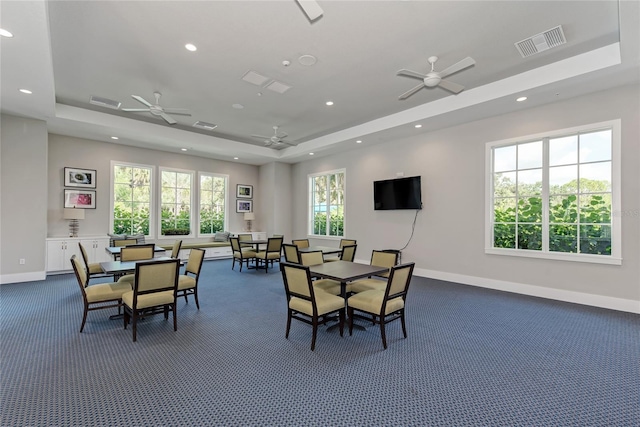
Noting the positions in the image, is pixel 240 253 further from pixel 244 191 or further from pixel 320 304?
pixel 320 304

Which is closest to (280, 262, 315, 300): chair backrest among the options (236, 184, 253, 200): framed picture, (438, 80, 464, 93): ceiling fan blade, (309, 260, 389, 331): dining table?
(309, 260, 389, 331): dining table

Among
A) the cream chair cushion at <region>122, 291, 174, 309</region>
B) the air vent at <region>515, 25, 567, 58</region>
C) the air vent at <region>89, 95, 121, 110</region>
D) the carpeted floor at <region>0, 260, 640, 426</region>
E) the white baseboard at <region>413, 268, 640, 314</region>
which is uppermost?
the air vent at <region>515, 25, 567, 58</region>

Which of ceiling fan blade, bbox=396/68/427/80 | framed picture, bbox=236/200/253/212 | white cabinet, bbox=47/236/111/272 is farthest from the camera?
framed picture, bbox=236/200/253/212

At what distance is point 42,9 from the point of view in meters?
2.85

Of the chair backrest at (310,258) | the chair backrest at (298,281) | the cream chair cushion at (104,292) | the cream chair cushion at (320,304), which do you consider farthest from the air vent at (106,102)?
the cream chair cushion at (320,304)

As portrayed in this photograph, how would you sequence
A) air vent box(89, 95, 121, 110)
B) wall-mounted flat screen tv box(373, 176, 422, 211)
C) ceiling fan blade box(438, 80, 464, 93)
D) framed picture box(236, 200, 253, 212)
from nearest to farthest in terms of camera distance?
ceiling fan blade box(438, 80, 464, 93), air vent box(89, 95, 121, 110), wall-mounted flat screen tv box(373, 176, 422, 211), framed picture box(236, 200, 253, 212)

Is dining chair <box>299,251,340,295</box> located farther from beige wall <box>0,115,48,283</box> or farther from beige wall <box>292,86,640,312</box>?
beige wall <box>0,115,48,283</box>

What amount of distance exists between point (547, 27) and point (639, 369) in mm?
3806

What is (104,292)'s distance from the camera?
147 inches

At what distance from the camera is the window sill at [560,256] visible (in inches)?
180

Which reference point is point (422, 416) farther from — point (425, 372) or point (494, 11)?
point (494, 11)

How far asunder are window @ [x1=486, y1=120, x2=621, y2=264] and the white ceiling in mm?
792

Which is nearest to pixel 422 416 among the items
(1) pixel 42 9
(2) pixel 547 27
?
(2) pixel 547 27

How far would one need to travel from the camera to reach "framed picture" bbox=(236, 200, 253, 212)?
1050 centimetres
